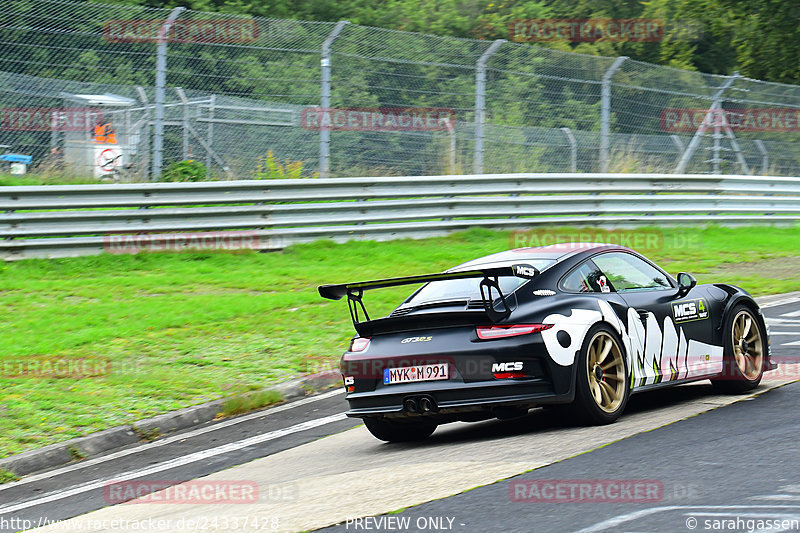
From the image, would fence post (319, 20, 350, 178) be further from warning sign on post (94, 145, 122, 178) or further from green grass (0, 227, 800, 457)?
warning sign on post (94, 145, 122, 178)

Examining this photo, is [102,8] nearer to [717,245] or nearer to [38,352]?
[38,352]

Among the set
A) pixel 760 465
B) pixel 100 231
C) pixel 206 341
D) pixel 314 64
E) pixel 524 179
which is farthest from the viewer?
pixel 524 179

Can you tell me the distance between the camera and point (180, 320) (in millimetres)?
11305

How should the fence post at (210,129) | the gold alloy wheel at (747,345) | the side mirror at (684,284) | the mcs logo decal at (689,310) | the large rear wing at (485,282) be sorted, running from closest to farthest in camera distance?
the large rear wing at (485,282) → the mcs logo decal at (689,310) → the side mirror at (684,284) → the gold alloy wheel at (747,345) → the fence post at (210,129)

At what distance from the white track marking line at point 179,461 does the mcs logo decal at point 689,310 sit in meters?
2.79

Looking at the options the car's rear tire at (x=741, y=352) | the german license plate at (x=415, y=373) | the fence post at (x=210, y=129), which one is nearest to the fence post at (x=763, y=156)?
the fence post at (x=210, y=129)

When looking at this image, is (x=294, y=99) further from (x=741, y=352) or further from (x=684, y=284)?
(x=741, y=352)

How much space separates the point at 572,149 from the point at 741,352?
11670 millimetres

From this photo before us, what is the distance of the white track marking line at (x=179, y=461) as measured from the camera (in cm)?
671

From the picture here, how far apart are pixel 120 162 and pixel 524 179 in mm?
6984

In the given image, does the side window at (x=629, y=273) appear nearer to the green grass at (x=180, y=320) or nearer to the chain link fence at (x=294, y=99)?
the green grass at (x=180, y=320)

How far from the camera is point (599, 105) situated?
1920cm

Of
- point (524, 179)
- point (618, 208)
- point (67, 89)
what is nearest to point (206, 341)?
point (67, 89)

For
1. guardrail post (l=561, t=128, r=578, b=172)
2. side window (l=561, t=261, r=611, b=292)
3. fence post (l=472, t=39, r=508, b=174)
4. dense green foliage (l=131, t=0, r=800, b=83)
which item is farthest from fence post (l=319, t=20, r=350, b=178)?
dense green foliage (l=131, t=0, r=800, b=83)
